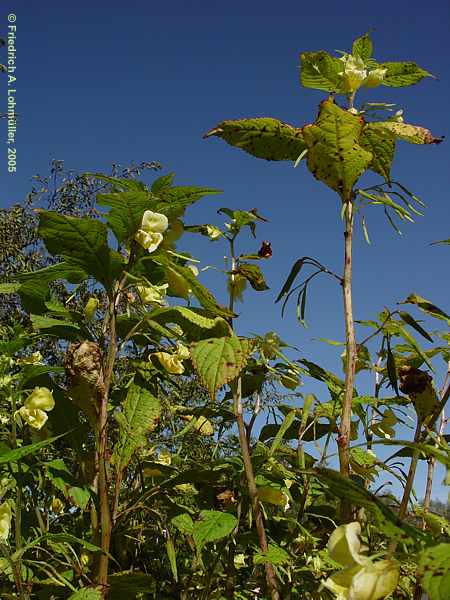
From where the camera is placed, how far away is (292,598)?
51.5 inches

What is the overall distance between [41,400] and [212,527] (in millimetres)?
374

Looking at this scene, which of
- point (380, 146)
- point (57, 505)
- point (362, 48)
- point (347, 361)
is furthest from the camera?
point (57, 505)

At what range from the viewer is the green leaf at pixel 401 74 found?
1.09 m

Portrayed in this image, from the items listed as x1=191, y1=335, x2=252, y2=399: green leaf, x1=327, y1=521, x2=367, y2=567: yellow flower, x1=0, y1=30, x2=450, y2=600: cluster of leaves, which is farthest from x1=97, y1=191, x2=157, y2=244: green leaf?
x1=327, y1=521, x2=367, y2=567: yellow flower

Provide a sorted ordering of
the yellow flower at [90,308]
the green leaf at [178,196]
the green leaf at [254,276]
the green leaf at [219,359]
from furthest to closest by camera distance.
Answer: the yellow flower at [90,308]
the green leaf at [254,276]
the green leaf at [178,196]
the green leaf at [219,359]

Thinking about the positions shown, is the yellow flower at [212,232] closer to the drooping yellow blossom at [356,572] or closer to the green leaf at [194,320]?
the green leaf at [194,320]

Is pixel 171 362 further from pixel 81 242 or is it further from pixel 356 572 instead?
pixel 356 572

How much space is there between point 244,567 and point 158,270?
2.27ft

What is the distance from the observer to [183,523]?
3.83ft

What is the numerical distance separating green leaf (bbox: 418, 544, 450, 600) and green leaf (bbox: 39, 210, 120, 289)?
2.41 ft

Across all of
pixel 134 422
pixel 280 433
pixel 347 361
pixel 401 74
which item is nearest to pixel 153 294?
pixel 134 422

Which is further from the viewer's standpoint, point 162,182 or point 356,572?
point 162,182

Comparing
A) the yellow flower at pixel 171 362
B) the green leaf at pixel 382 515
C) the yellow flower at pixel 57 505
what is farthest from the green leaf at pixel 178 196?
the yellow flower at pixel 57 505

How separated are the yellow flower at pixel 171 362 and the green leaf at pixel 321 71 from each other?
51cm
